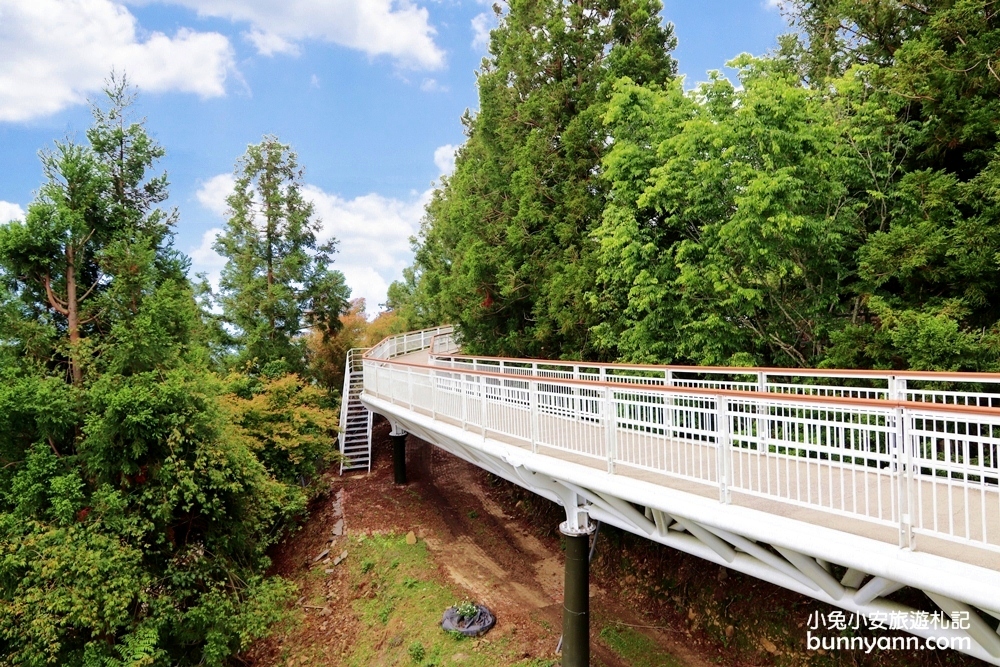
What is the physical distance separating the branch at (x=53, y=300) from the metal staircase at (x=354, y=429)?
31.5 feet

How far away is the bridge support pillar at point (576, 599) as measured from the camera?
287 inches

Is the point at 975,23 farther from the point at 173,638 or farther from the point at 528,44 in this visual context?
the point at 173,638

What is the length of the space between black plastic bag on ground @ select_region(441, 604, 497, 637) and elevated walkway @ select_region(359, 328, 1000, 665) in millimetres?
2771

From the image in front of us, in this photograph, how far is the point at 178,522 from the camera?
30.7 feet

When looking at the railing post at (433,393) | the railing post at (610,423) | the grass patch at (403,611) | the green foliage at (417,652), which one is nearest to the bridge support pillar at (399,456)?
the grass patch at (403,611)

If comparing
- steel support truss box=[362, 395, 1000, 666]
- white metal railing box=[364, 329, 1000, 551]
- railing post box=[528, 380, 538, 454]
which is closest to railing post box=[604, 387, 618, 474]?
white metal railing box=[364, 329, 1000, 551]

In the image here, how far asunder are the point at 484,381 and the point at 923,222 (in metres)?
7.33

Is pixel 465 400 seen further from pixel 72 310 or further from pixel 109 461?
pixel 72 310

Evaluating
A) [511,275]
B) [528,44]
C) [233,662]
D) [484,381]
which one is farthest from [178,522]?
[528,44]

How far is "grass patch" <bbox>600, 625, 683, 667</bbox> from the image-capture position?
323 inches

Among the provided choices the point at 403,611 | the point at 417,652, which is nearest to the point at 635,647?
the point at 417,652

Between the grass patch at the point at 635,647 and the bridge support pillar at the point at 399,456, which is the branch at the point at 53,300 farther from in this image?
the grass patch at the point at 635,647

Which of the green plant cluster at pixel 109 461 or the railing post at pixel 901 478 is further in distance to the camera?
the green plant cluster at pixel 109 461

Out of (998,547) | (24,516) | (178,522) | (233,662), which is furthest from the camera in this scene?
(233,662)
